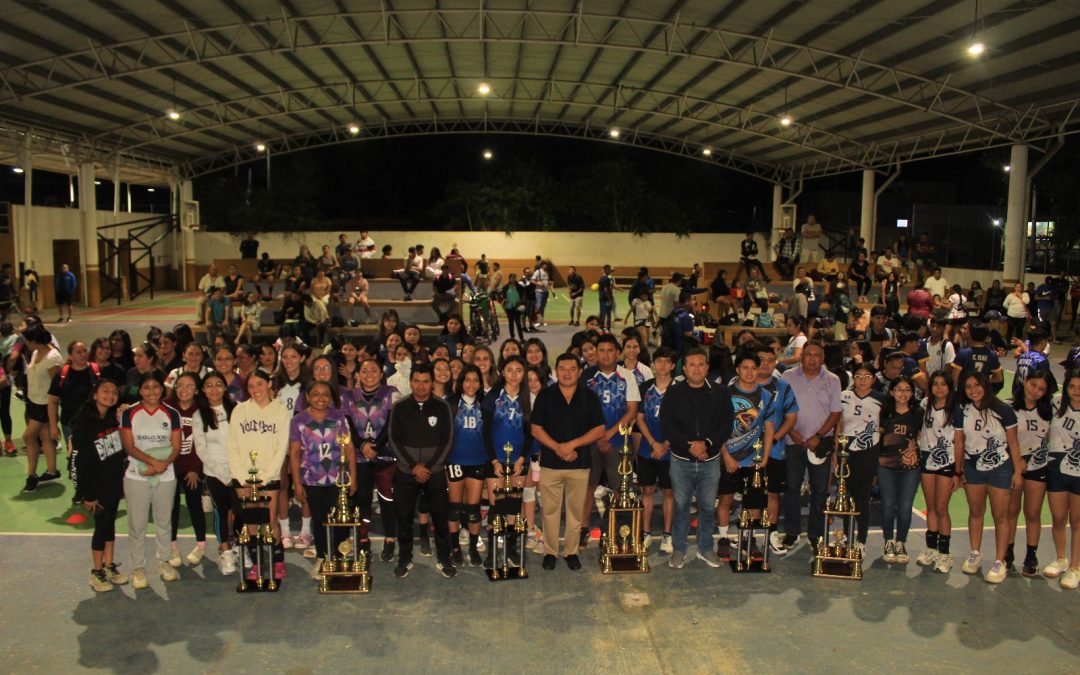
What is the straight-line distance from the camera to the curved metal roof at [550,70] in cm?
1659

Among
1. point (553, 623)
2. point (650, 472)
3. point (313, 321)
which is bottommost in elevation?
point (553, 623)

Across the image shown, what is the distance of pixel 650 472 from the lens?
677 cm

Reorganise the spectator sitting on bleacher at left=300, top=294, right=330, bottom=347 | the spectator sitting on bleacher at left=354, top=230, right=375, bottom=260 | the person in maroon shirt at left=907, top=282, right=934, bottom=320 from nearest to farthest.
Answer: the person in maroon shirt at left=907, top=282, right=934, bottom=320, the spectator sitting on bleacher at left=300, top=294, right=330, bottom=347, the spectator sitting on bleacher at left=354, top=230, right=375, bottom=260

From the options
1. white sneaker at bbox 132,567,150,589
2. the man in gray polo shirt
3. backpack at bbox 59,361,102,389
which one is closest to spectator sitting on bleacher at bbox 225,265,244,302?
backpack at bbox 59,361,102,389

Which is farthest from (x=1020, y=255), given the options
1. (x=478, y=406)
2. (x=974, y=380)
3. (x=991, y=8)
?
(x=478, y=406)

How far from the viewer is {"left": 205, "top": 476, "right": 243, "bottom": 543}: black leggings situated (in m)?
6.13

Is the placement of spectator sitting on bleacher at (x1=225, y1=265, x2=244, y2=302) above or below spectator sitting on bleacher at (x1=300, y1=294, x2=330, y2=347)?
above

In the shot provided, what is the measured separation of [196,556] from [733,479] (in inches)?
164

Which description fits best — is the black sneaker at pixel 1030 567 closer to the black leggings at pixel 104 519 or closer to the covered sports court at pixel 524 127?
the covered sports court at pixel 524 127

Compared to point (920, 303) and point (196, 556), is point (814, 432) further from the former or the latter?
point (920, 303)

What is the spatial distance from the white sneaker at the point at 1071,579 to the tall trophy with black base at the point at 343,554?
4929 mm

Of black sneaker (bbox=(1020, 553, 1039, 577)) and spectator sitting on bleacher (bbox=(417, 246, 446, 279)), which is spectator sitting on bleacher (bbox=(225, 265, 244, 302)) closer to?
spectator sitting on bleacher (bbox=(417, 246, 446, 279))

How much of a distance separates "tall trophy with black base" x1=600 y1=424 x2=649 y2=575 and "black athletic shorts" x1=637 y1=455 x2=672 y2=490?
0.53 meters

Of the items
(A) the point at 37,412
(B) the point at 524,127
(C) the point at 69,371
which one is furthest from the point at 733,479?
(B) the point at 524,127
